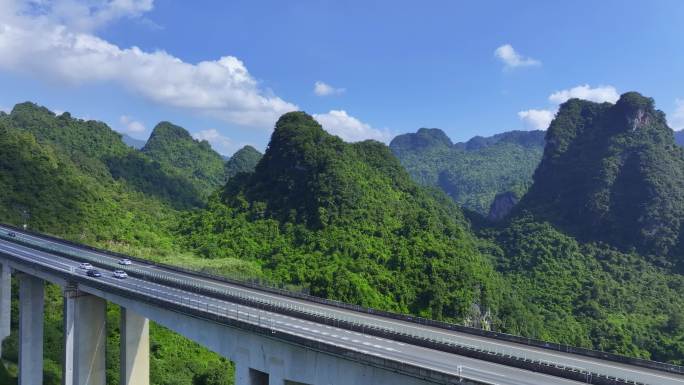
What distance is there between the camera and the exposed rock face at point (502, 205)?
154000 mm

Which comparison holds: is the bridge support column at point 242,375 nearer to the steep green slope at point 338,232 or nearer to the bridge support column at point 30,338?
the bridge support column at point 30,338

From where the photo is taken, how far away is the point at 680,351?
6588cm

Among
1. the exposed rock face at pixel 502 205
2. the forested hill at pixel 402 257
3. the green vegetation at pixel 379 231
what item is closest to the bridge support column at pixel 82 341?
the green vegetation at pixel 379 231

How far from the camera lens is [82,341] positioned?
34250mm

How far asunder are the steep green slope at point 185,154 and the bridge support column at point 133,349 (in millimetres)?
120051

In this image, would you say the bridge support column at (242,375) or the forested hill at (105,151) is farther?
the forested hill at (105,151)

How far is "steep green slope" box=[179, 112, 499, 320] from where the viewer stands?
204ft

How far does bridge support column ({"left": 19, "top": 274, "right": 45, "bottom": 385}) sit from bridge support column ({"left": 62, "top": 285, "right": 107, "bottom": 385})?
6422mm

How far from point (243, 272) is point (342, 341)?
39.9 metres

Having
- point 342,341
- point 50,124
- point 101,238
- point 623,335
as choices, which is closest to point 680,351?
point 623,335

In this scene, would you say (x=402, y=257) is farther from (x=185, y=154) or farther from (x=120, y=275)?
(x=185, y=154)

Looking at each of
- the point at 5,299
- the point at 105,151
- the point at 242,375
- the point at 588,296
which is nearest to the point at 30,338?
the point at 5,299

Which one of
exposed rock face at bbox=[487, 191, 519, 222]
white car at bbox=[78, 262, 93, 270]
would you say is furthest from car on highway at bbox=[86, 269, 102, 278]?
exposed rock face at bbox=[487, 191, 519, 222]

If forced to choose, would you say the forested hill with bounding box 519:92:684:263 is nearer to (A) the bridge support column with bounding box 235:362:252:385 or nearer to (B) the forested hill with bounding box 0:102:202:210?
(B) the forested hill with bounding box 0:102:202:210
